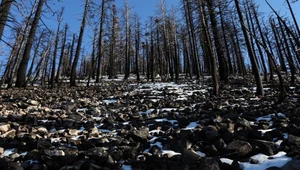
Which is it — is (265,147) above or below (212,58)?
below

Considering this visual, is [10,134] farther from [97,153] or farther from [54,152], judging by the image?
[97,153]

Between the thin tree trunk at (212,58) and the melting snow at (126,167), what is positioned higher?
the thin tree trunk at (212,58)

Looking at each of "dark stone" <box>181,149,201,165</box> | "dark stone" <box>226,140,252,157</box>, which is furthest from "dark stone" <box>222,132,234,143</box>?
"dark stone" <box>181,149,201,165</box>

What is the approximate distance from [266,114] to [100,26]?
18010 millimetres

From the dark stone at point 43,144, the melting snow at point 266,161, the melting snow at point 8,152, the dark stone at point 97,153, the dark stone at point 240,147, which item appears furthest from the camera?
the dark stone at point 43,144

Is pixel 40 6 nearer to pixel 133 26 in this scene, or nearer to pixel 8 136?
pixel 8 136

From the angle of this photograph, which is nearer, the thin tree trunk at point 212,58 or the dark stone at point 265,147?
the dark stone at point 265,147

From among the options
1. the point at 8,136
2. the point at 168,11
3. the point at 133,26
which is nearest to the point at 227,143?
the point at 8,136

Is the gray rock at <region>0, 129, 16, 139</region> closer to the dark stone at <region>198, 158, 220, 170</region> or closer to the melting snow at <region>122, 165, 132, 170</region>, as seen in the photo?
the melting snow at <region>122, 165, 132, 170</region>

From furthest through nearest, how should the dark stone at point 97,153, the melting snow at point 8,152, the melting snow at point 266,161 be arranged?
the melting snow at point 8,152, the dark stone at point 97,153, the melting snow at point 266,161

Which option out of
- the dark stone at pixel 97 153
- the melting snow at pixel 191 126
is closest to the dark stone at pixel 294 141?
the melting snow at pixel 191 126

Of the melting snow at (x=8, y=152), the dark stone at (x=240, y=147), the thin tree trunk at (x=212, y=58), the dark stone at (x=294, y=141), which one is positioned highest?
the thin tree trunk at (x=212, y=58)

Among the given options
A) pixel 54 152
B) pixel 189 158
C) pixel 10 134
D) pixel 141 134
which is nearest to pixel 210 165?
pixel 189 158

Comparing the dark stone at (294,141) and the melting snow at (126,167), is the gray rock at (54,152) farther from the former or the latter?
the dark stone at (294,141)
